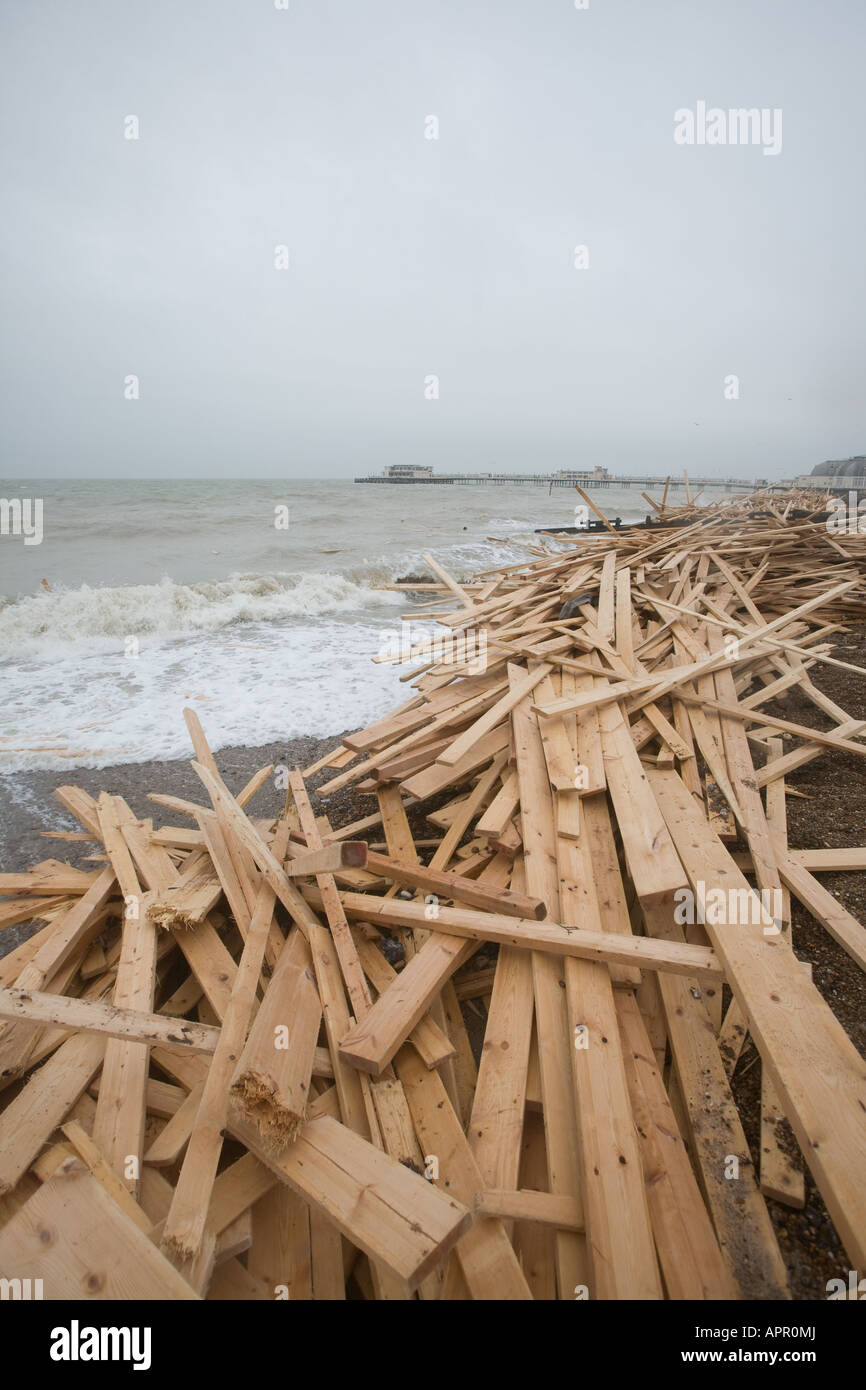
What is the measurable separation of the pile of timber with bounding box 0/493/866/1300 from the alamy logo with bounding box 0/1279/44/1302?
0.04 m

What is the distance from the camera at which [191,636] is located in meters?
10.1

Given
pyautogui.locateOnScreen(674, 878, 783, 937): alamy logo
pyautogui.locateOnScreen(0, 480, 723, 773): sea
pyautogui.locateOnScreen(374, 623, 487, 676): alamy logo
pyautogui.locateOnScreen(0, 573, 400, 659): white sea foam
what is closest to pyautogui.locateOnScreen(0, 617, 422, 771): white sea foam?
pyautogui.locateOnScreen(0, 480, 723, 773): sea

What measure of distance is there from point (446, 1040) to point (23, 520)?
29316 millimetres

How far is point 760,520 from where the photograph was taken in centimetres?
1138

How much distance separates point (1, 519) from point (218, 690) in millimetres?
23816

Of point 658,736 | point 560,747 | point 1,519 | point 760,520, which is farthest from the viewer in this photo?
point 1,519

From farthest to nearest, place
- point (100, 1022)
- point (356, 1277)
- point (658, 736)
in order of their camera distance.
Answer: point (658, 736), point (100, 1022), point (356, 1277)

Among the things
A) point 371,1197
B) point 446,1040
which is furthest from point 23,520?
point 371,1197

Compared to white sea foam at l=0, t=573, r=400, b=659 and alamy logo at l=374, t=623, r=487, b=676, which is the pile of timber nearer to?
alamy logo at l=374, t=623, r=487, b=676

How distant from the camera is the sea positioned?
21.3 feet
